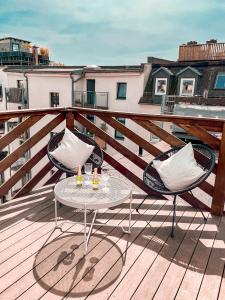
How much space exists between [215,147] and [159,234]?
113cm

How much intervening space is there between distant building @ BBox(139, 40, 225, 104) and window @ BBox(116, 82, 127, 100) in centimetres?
110

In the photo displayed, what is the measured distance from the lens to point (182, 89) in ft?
41.3

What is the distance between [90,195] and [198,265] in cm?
103

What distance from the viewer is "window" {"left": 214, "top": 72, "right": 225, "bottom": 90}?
11.5 meters

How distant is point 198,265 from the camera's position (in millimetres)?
1905

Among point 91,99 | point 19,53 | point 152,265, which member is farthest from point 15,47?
point 152,265

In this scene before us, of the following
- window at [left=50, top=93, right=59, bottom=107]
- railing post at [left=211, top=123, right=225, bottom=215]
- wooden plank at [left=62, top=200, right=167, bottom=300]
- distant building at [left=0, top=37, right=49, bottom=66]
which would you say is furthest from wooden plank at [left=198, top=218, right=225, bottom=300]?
distant building at [left=0, top=37, right=49, bottom=66]

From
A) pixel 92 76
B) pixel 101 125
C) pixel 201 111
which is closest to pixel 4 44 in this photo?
pixel 92 76

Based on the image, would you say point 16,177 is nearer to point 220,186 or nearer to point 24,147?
point 24,147

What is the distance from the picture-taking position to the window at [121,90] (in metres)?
13.5

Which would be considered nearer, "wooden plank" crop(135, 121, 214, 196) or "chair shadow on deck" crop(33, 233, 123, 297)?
"chair shadow on deck" crop(33, 233, 123, 297)

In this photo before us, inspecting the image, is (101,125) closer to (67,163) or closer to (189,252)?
(67,163)

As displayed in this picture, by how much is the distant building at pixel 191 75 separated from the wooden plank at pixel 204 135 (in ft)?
31.3

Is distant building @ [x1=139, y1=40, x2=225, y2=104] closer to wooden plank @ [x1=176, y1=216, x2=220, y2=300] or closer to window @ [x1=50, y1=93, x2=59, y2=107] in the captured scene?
window @ [x1=50, y1=93, x2=59, y2=107]
